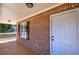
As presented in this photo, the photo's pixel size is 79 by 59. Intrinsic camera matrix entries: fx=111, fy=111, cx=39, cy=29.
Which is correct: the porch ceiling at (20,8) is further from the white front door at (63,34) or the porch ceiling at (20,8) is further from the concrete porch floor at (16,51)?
the concrete porch floor at (16,51)

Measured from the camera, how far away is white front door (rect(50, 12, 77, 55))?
2842 mm

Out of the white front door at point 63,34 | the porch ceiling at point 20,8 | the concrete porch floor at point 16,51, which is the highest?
the porch ceiling at point 20,8

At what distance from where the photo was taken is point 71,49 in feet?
9.48

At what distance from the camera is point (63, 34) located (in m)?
3.17

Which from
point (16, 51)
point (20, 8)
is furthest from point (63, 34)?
point (16, 51)

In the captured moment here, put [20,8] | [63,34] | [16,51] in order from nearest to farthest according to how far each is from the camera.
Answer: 1. [63,34]
2. [20,8]
3. [16,51]

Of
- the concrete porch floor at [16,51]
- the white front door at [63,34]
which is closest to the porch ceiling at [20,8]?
the white front door at [63,34]

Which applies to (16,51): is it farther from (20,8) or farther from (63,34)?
(63,34)

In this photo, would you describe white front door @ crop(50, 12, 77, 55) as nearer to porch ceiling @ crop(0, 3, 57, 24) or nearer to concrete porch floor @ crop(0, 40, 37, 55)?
porch ceiling @ crop(0, 3, 57, 24)

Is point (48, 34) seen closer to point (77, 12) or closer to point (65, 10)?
point (65, 10)

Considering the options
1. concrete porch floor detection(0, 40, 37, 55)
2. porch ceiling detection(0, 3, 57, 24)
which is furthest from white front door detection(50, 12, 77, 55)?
concrete porch floor detection(0, 40, 37, 55)

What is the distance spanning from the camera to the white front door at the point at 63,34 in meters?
2.84
